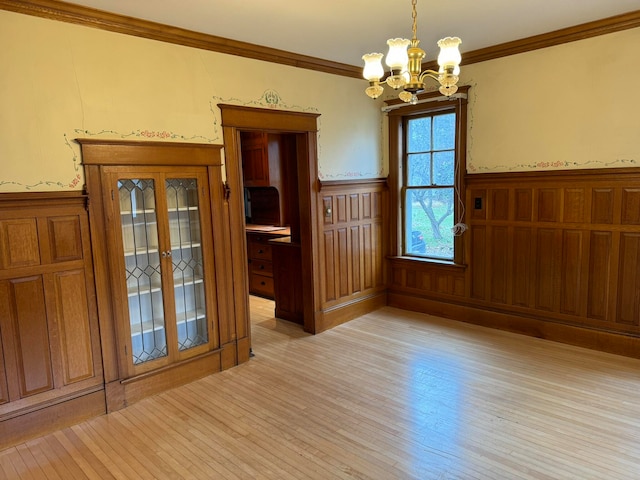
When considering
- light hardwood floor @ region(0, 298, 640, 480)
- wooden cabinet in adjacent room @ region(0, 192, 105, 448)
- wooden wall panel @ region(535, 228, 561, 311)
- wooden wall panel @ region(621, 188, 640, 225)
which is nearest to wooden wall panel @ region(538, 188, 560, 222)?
wooden wall panel @ region(535, 228, 561, 311)

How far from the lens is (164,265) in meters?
3.52

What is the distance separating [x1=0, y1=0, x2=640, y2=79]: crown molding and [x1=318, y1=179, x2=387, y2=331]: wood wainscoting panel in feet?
4.21

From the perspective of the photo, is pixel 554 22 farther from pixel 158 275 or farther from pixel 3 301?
pixel 3 301

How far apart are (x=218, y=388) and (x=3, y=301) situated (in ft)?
5.46

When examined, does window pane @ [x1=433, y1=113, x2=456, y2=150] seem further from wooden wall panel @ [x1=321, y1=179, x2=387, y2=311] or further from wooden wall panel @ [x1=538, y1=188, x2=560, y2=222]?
wooden wall panel @ [x1=538, y1=188, x2=560, y2=222]

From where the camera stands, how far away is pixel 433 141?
5043 mm

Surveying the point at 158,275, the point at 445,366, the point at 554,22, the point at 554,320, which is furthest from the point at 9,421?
the point at 554,22

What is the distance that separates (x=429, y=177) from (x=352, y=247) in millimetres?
1230

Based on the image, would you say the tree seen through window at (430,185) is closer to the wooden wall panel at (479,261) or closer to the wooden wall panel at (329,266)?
the wooden wall panel at (479,261)

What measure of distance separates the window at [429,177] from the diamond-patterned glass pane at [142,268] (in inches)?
118

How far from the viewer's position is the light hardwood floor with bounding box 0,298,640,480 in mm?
2553

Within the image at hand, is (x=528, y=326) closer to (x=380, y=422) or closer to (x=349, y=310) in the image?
(x=349, y=310)

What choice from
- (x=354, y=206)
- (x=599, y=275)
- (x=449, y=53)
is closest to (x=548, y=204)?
(x=599, y=275)

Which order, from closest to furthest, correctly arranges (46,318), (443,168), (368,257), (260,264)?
(46,318), (443,168), (368,257), (260,264)
